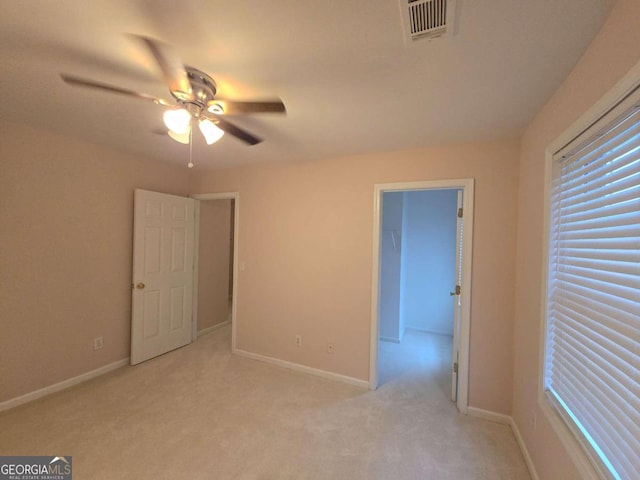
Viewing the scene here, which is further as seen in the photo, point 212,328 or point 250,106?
point 212,328

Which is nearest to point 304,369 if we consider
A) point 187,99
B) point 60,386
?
point 60,386

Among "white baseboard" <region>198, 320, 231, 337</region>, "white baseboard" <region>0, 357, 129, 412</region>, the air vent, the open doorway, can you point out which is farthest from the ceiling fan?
"white baseboard" <region>198, 320, 231, 337</region>

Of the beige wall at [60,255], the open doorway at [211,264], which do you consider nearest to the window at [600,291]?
the open doorway at [211,264]

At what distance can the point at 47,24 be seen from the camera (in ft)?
3.80

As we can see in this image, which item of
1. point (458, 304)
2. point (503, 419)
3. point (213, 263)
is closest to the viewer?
point (503, 419)

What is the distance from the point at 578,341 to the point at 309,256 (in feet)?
7.26

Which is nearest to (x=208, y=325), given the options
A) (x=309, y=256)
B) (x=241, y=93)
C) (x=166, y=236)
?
(x=166, y=236)

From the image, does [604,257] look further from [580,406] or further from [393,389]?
[393,389]

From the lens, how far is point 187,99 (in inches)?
59.7

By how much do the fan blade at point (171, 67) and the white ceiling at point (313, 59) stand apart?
0.05 metres

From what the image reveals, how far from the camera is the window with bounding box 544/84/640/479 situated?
959mm

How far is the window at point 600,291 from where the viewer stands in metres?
0.96

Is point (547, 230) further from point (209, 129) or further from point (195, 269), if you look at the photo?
point (195, 269)

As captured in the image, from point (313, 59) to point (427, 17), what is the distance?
53cm
